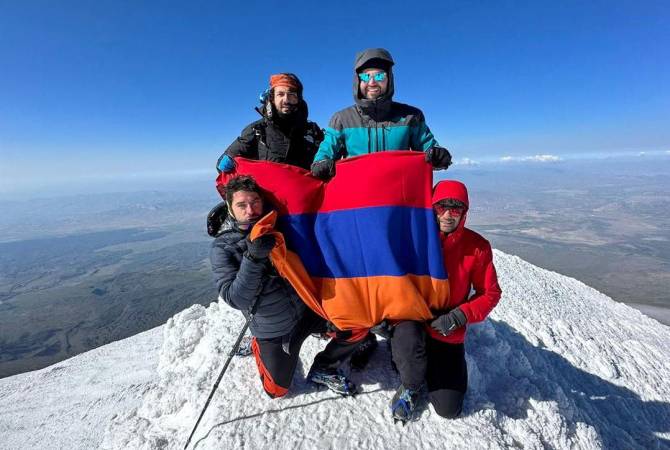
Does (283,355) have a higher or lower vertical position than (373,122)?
lower

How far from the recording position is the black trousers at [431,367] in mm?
3623

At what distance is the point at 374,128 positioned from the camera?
174 inches

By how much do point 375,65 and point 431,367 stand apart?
4.24 m

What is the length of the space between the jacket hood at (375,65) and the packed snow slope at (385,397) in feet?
13.3

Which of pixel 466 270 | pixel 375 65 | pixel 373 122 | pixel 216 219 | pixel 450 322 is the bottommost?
pixel 450 322

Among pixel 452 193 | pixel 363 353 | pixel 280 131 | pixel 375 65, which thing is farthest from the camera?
pixel 280 131

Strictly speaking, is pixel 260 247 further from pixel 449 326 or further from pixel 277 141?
pixel 449 326

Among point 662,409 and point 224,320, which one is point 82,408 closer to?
point 224,320

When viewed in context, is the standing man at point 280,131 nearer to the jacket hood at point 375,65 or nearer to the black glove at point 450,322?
the jacket hood at point 375,65

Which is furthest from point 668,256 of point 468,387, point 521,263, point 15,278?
point 15,278

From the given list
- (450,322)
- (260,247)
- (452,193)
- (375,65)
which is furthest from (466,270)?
(375,65)

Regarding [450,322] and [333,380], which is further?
[333,380]

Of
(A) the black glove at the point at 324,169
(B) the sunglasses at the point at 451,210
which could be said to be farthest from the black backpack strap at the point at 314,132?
(B) the sunglasses at the point at 451,210

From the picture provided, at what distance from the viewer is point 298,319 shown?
160 inches
